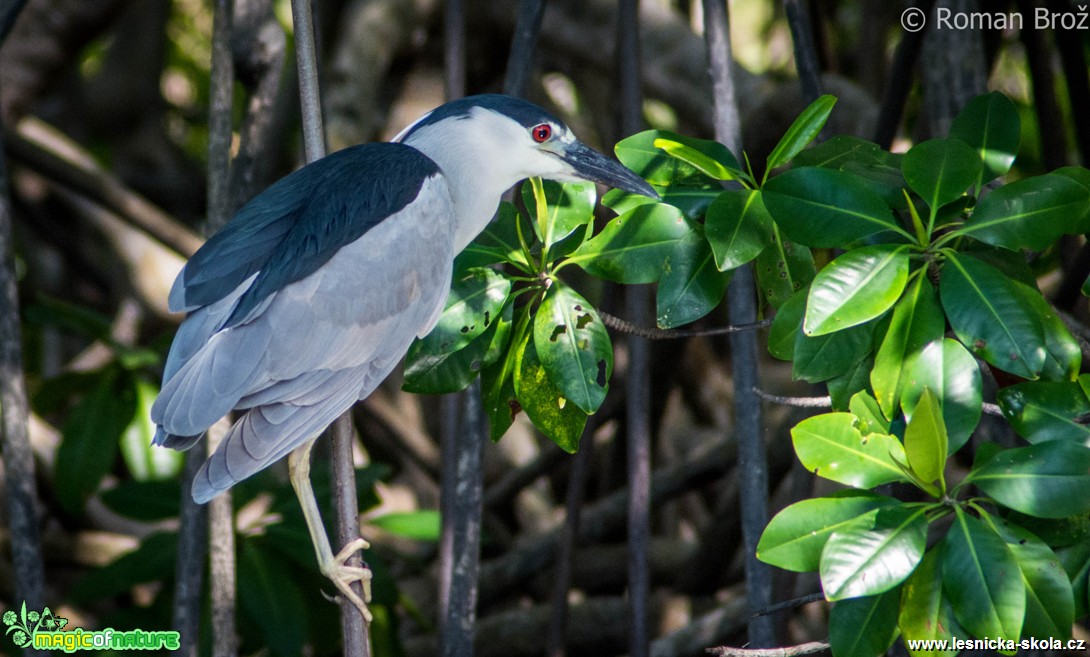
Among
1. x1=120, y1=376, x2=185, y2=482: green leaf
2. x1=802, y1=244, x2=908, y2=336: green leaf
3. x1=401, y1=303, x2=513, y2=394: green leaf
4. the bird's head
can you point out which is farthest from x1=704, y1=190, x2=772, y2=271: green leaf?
x1=120, y1=376, x2=185, y2=482: green leaf

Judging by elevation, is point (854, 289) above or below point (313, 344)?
below

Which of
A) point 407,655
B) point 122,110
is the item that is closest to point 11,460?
point 407,655

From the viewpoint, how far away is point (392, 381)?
3.85 m

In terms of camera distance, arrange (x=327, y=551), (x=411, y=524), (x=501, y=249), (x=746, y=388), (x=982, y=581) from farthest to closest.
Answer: (x=411, y=524), (x=746, y=388), (x=327, y=551), (x=501, y=249), (x=982, y=581)

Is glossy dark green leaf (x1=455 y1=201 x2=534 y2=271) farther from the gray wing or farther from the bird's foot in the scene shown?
the bird's foot

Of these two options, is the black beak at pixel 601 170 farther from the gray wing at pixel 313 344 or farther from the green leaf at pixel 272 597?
the green leaf at pixel 272 597

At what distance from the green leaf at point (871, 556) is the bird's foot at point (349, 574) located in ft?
2.57

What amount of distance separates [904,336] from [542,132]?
86cm

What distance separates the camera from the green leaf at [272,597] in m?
2.54

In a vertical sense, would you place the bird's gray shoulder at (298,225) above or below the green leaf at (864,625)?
above

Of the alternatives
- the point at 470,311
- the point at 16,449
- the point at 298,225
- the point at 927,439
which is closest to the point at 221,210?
the point at 298,225

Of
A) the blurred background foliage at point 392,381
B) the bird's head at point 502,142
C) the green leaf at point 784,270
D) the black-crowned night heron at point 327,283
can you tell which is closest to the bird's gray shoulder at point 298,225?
the black-crowned night heron at point 327,283

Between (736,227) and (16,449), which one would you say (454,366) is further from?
(16,449)

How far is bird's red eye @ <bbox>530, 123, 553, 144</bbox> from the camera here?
6.66 feet
